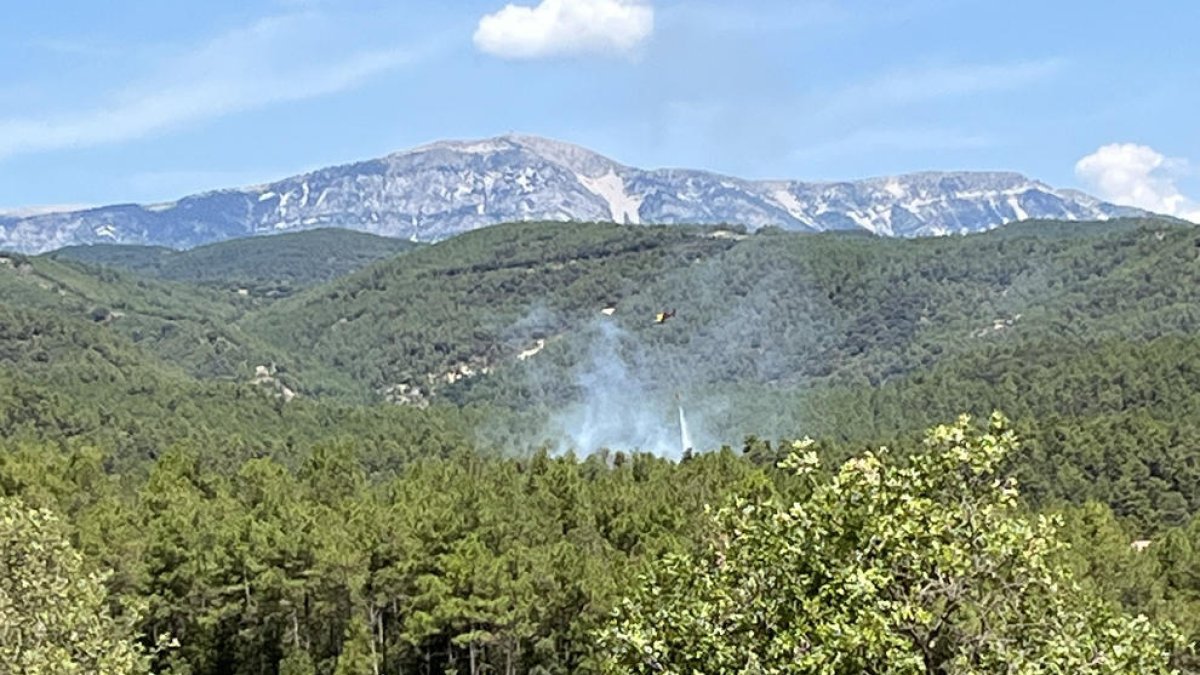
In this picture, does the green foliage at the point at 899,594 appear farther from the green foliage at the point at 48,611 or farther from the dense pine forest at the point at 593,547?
the green foliage at the point at 48,611

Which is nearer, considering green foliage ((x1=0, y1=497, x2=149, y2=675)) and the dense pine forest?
the dense pine forest

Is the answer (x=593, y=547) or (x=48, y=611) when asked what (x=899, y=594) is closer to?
(x=48, y=611)

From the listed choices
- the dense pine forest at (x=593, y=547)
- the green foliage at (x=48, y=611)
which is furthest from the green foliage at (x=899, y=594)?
the green foliage at (x=48, y=611)

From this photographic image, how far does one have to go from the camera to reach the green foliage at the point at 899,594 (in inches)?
632

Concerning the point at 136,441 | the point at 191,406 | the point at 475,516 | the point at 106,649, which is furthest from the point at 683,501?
the point at 191,406

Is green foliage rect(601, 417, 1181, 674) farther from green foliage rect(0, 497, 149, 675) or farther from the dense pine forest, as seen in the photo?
green foliage rect(0, 497, 149, 675)

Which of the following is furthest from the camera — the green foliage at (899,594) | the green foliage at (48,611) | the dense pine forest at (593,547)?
the green foliage at (48,611)

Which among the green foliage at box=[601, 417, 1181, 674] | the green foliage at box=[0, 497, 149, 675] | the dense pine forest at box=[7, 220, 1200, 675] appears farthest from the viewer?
the green foliage at box=[0, 497, 149, 675]

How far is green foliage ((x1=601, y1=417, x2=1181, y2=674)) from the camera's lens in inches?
632

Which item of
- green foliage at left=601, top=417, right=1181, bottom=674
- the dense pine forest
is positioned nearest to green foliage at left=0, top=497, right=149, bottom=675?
the dense pine forest

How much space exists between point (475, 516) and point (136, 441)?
94063 mm

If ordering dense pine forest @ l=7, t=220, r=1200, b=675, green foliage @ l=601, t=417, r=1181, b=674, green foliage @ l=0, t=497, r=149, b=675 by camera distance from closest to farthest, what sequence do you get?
green foliage @ l=601, t=417, r=1181, b=674 < dense pine forest @ l=7, t=220, r=1200, b=675 < green foliage @ l=0, t=497, r=149, b=675

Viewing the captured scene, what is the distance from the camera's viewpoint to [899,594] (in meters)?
16.7

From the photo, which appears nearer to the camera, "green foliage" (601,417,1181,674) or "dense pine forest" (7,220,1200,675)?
"green foliage" (601,417,1181,674)
